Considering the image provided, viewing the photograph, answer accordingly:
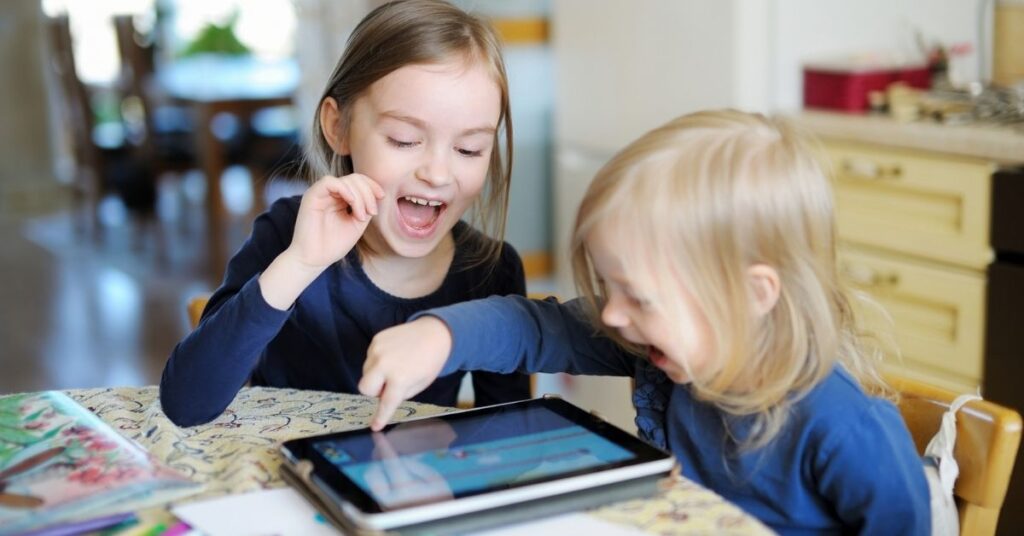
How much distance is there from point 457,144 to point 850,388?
56 cm

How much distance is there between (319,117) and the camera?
1.52 meters

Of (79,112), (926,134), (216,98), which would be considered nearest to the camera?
(926,134)

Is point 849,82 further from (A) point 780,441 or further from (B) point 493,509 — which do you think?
(B) point 493,509

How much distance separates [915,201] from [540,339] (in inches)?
56.0

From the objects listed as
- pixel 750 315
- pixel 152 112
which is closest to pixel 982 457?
pixel 750 315

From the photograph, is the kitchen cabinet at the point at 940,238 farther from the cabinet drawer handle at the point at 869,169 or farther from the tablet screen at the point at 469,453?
the tablet screen at the point at 469,453

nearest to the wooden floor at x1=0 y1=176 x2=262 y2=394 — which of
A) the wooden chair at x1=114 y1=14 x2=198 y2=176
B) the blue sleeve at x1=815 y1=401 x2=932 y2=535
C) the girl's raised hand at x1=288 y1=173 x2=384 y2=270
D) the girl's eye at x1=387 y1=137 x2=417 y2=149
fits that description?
the wooden chair at x1=114 y1=14 x2=198 y2=176

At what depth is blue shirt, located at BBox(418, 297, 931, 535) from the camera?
966 millimetres

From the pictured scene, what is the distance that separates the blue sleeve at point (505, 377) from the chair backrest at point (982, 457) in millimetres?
566

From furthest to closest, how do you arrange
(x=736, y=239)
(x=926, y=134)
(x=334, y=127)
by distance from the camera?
(x=926, y=134) < (x=334, y=127) < (x=736, y=239)

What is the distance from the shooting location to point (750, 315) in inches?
38.4

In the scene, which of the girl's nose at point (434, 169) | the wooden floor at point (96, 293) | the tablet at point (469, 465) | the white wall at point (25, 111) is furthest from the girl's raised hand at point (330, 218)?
the white wall at point (25, 111)

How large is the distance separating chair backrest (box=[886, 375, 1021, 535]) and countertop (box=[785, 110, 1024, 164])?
117 cm

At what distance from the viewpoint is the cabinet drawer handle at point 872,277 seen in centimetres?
249
